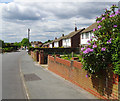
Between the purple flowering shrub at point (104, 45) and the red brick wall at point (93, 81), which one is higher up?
the purple flowering shrub at point (104, 45)

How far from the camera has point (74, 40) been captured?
44594 mm

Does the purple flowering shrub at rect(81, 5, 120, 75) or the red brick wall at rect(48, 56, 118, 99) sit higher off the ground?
the purple flowering shrub at rect(81, 5, 120, 75)

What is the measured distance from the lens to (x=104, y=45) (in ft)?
15.7

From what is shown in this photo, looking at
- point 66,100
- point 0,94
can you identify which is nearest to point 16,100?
point 0,94

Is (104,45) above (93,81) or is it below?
above

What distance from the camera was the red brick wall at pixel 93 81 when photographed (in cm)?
463

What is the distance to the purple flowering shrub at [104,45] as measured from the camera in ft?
15.0

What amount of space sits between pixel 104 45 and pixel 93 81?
70.8 inches

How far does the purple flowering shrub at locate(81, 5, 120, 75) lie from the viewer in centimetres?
458

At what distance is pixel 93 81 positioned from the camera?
580cm

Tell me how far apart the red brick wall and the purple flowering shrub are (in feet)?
1.55

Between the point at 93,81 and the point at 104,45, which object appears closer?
the point at 104,45

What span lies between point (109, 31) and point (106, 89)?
2.10 m

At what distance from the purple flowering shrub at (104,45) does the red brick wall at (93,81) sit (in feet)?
1.55
